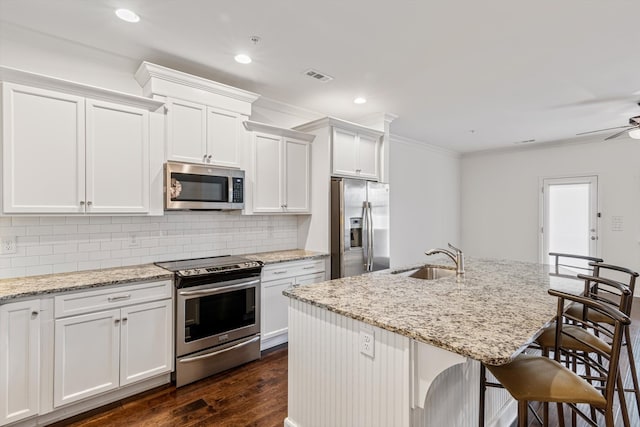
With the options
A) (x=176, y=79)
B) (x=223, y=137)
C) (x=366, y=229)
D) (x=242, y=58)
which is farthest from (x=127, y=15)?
(x=366, y=229)

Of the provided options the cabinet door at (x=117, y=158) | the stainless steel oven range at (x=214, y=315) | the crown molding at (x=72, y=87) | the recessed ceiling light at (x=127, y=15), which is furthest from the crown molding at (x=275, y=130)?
the stainless steel oven range at (x=214, y=315)

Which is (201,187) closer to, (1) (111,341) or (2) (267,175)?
(2) (267,175)

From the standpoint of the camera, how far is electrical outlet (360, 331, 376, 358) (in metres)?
1.56

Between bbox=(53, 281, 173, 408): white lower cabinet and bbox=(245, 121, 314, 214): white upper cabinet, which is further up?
bbox=(245, 121, 314, 214): white upper cabinet

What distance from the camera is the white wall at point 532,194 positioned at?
17.5ft

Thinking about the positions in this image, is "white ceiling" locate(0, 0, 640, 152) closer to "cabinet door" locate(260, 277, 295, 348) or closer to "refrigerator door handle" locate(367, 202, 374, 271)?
"refrigerator door handle" locate(367, 202, 374, 271)

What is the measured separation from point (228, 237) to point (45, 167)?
5.61 feet

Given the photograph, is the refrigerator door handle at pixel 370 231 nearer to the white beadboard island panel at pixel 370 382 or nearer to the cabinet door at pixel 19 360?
the white beadboard island panel at pixel 370 382

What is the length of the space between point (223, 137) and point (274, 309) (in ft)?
5.94

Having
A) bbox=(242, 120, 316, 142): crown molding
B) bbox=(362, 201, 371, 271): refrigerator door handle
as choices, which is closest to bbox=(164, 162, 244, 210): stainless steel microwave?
bbox=(242, 120, 316, 142): crown molding

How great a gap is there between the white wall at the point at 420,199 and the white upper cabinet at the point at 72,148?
157 inches

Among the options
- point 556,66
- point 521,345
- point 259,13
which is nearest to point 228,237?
point 259,13

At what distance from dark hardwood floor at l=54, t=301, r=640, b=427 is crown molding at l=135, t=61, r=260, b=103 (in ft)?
8.20

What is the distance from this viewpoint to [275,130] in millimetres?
3607
